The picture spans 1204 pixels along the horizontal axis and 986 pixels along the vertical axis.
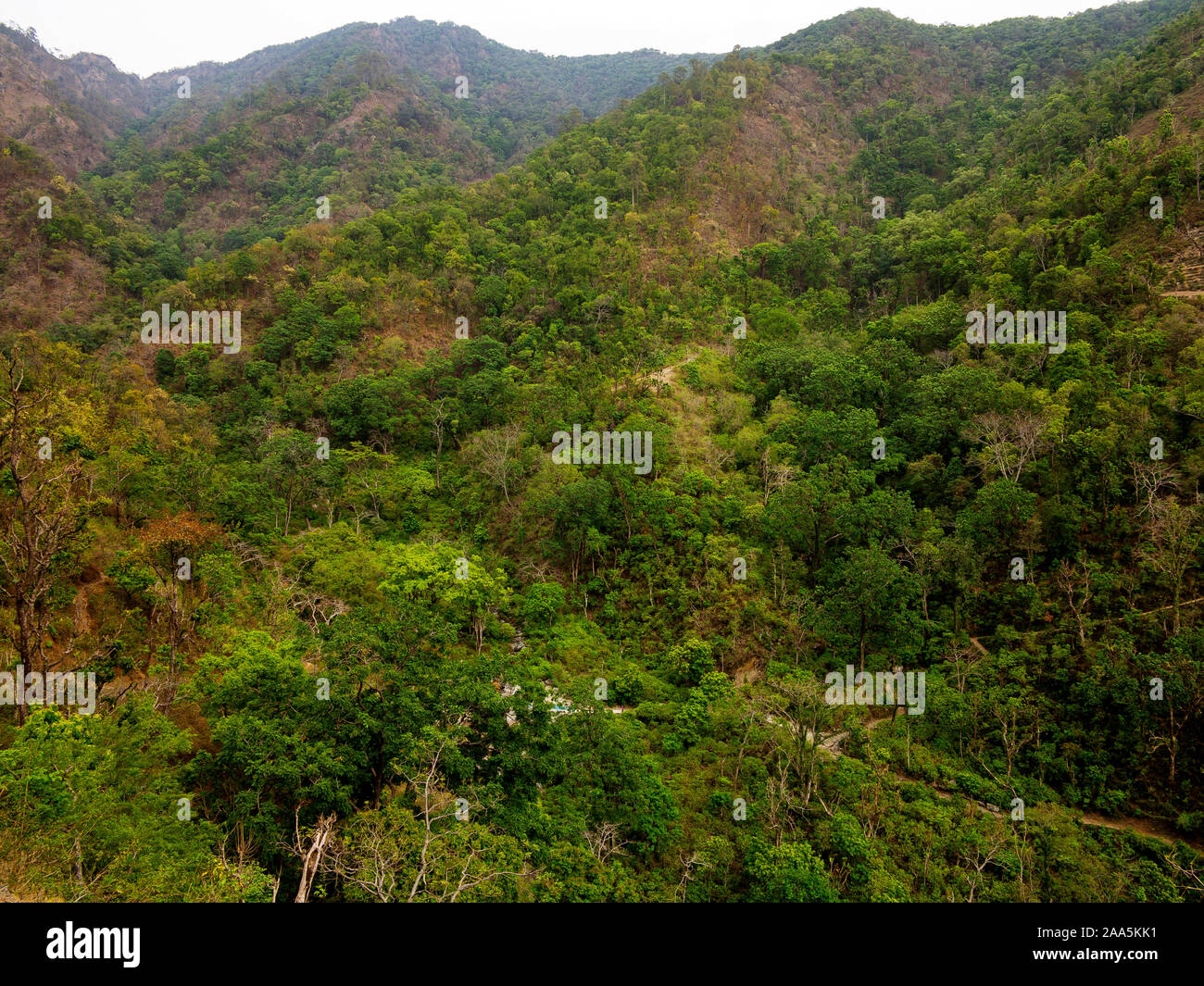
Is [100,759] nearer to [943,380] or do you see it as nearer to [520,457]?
[520,457]

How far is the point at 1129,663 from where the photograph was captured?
21.2 metres

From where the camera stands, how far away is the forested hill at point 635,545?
16.6 m

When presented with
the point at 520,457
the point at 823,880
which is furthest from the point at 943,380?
the point at 823,880

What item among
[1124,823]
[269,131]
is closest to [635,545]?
[1124,823]

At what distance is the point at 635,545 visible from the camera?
3184 cm

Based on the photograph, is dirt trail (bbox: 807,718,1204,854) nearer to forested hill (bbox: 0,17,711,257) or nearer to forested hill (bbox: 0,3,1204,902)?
forested hill (bbox: 0,3,1204,902)

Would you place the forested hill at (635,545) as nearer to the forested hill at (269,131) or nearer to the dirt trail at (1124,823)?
the dirt trail at (1124,823)

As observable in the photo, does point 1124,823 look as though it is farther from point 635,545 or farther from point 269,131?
point 269,131

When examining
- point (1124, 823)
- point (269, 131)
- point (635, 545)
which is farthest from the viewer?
point (269, 131)

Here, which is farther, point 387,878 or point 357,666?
point 357,666

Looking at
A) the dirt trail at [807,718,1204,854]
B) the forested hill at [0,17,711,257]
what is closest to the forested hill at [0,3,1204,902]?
the dirt trail at [807,718,1204,854]

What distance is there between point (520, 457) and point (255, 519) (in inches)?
531

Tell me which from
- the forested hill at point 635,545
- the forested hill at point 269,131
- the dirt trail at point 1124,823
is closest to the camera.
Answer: the forested hill at point 635,545

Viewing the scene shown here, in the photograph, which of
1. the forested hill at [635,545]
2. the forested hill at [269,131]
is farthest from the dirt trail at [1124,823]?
the forested hill at [269,131]
